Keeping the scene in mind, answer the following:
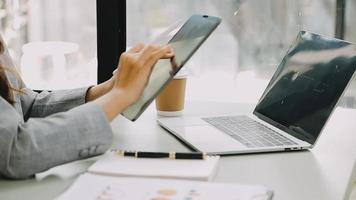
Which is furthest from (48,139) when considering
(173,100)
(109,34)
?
(109,34)

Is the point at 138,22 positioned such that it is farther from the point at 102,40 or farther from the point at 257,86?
the point at 257,86

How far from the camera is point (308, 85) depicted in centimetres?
130

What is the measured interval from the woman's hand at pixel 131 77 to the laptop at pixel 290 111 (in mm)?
181

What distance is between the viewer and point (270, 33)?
214cm

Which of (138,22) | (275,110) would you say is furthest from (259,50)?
(275,110)

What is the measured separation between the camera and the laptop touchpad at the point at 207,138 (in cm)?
117

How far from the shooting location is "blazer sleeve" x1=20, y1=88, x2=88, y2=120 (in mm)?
1416

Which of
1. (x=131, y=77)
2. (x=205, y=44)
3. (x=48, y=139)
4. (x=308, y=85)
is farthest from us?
(x=205, y=44)

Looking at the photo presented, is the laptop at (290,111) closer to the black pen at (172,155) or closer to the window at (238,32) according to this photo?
the black pen at (172,155)

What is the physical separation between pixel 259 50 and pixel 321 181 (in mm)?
1217

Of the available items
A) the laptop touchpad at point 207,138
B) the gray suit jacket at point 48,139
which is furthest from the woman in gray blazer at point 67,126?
the laptop touchpad at point 207,138

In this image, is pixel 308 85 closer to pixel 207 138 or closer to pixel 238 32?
pixel 207 138

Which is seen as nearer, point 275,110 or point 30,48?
point 275,110

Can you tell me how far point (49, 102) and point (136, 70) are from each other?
14.9 inches
